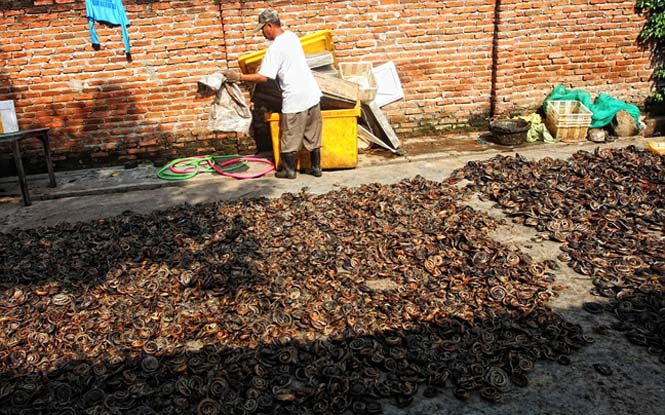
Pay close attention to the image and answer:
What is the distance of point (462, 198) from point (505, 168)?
3.72 ft

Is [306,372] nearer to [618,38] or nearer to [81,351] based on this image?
[81,351]

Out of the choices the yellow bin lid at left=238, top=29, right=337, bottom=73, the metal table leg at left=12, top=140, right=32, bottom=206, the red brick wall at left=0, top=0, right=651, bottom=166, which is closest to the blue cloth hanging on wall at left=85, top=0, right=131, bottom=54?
the red brick wall at left=0, top=0, right=651, bottom=166

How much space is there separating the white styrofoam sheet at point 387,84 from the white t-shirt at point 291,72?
1.87 metres

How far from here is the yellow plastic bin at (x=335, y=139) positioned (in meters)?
7.77

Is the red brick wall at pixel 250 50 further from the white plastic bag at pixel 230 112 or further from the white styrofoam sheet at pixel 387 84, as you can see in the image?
the white plastic bag at pixel 230 112

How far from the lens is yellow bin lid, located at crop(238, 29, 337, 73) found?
305 inches

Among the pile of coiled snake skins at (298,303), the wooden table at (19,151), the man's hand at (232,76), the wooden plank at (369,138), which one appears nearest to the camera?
the pile of coiled snake skins at (298,303)

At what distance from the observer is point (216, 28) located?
27.6 ft

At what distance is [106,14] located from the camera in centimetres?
809

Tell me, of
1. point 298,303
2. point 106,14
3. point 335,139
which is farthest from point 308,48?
point 298,303

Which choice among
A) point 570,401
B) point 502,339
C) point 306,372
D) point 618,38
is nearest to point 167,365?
point 306,372

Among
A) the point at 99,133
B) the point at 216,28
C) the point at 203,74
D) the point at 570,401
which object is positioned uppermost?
the point at 216,28

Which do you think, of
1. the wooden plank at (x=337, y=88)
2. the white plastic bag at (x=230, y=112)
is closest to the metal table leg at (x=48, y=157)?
→ the white plastic bag at (x=230, y=112)

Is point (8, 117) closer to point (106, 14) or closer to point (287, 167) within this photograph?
point (106, 14)
